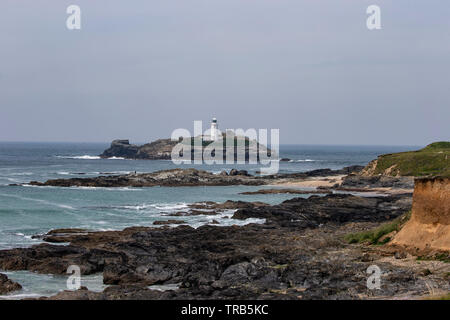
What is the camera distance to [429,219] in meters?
27.4

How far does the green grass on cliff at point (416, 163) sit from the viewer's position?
76.9 meters

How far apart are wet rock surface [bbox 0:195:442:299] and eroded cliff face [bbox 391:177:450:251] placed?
1.61m

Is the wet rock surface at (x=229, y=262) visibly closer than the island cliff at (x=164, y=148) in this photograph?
Yes

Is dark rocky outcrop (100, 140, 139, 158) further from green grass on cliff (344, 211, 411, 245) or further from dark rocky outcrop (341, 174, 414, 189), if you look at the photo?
green grass on cliff (344, 211, 411, 245)

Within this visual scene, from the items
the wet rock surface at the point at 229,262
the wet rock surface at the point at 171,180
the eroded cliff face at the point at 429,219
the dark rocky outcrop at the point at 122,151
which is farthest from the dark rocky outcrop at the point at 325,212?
the dark rocky outcrop at the point at 122,151

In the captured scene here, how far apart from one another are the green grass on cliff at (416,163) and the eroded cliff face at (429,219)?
159 feet

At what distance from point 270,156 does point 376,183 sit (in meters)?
121

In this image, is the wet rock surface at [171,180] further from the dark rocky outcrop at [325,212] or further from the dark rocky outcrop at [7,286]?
the dark rocky outcrop at [7,286]

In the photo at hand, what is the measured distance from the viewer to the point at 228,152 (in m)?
183

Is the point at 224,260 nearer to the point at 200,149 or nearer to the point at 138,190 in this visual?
the point at 138,190

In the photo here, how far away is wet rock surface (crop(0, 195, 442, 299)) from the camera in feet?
67.5

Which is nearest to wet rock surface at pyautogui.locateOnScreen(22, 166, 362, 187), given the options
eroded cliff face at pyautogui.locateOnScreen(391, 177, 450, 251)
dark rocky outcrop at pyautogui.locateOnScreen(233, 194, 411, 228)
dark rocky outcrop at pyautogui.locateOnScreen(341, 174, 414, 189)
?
dark rocky outcrop at pyautogui.locateOnScreen(341, 174, 414, 189)
